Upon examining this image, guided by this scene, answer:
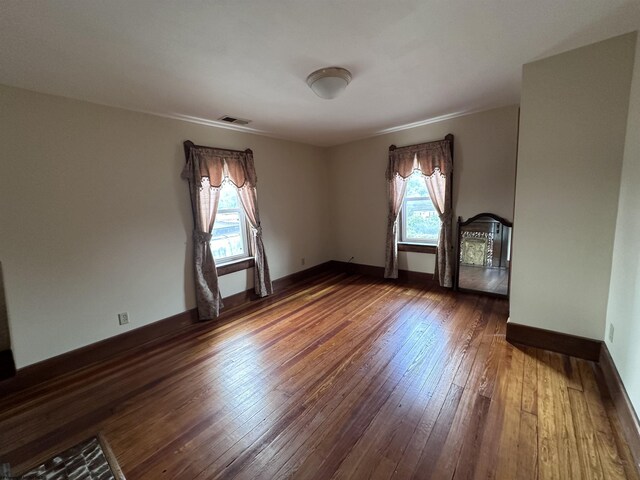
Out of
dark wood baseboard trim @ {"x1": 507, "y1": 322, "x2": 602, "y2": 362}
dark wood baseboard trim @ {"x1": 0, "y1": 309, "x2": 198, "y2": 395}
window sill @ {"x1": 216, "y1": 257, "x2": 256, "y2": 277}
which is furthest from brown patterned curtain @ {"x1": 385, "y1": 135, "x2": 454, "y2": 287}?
dark wood baseboard trim @ {"x1": 0, "y1": 309, "x2": 198, "y2": 395}

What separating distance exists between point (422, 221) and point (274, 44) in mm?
3196

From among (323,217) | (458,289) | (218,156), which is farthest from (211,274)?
(458,289)

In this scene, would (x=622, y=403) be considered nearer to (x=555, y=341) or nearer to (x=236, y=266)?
(x=555, y=341)

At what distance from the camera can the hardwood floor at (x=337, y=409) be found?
1.40m

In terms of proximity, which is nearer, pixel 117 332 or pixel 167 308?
pixel 117 332

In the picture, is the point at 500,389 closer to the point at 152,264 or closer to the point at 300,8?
the point at 300,8

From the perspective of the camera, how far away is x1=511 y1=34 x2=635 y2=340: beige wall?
74.2 inches

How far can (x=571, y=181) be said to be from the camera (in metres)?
2.05

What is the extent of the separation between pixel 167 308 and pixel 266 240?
1.59 m

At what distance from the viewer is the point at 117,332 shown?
2.64m

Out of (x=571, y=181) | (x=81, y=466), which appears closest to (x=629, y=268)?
(x=571, y=181)

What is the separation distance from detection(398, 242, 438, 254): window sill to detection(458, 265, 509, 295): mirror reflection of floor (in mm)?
474

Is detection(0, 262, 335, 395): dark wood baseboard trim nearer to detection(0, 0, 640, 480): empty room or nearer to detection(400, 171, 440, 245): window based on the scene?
detection(0, 0, 640, 480): empty room

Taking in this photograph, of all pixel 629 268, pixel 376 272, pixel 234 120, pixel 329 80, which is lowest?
pixel 376 272
